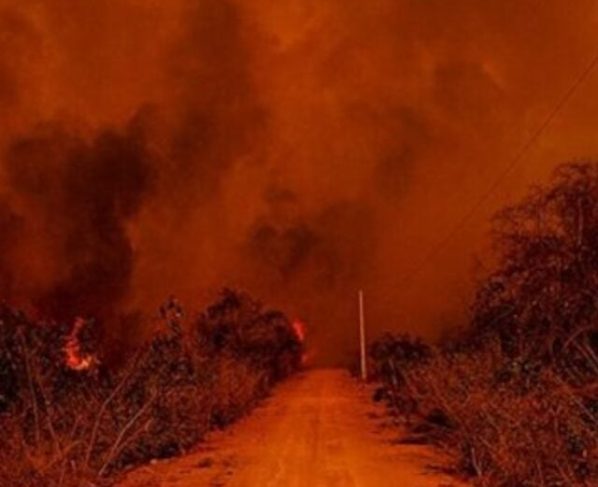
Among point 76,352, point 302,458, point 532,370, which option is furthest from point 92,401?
point 532,370

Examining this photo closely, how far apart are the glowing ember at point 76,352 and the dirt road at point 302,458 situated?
273 cm

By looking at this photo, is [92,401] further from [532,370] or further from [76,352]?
[532,370]

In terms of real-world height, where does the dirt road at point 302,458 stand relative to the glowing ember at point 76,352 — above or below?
below

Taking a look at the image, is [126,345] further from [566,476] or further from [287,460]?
[566,476]

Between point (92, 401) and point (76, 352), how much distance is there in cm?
264

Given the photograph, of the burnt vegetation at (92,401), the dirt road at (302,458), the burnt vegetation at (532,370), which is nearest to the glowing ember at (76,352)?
the burnt vegetation at (92,401)

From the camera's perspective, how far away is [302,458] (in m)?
18.8

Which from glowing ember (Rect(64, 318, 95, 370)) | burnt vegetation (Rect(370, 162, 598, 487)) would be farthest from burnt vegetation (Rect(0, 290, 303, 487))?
burnt vegetation (Rect(370, 162, 598, 487))

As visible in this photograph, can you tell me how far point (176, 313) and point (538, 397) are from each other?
10513mm

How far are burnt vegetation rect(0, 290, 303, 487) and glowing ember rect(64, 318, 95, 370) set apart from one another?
1.0 inches

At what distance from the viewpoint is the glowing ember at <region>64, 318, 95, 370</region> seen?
1947 cm

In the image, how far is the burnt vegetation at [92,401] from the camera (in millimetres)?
14398

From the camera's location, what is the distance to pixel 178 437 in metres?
20.9

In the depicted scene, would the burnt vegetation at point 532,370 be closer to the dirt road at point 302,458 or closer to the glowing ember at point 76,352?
the dirt road at point 302,458
